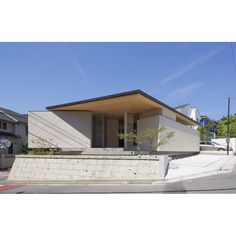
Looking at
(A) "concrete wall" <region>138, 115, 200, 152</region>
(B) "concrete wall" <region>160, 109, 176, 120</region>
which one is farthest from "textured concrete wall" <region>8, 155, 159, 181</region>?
(B) "concrete wall" <region>160, 109, 176, 120</region>

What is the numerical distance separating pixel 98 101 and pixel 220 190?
13.1 metres

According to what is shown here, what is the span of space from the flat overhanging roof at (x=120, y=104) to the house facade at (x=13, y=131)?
11.1 m

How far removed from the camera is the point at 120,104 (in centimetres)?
2195

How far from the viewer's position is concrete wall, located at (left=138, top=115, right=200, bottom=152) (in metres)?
21.2

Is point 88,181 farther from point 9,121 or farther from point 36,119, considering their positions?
point 9,121

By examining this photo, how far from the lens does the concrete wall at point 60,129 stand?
23.1 m

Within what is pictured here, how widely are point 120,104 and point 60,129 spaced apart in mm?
5813

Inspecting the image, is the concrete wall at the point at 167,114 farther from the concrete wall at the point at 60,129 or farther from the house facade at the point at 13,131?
the house facade at the point at 13,131

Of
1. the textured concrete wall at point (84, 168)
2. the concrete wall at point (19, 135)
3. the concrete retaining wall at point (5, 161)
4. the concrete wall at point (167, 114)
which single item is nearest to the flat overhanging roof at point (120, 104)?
the concrete wall at point (167, 114)

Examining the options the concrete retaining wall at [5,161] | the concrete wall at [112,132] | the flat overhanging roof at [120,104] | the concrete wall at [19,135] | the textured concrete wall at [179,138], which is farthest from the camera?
the concrete wall at [19,135]

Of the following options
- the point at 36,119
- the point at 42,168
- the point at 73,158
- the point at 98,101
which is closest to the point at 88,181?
the point at 73,158

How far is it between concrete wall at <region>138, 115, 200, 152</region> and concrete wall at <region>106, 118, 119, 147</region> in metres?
6.17

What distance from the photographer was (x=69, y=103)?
→ 21.8m

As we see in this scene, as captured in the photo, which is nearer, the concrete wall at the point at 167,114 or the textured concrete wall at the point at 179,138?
the textured concrete wall at the point at 179,138
